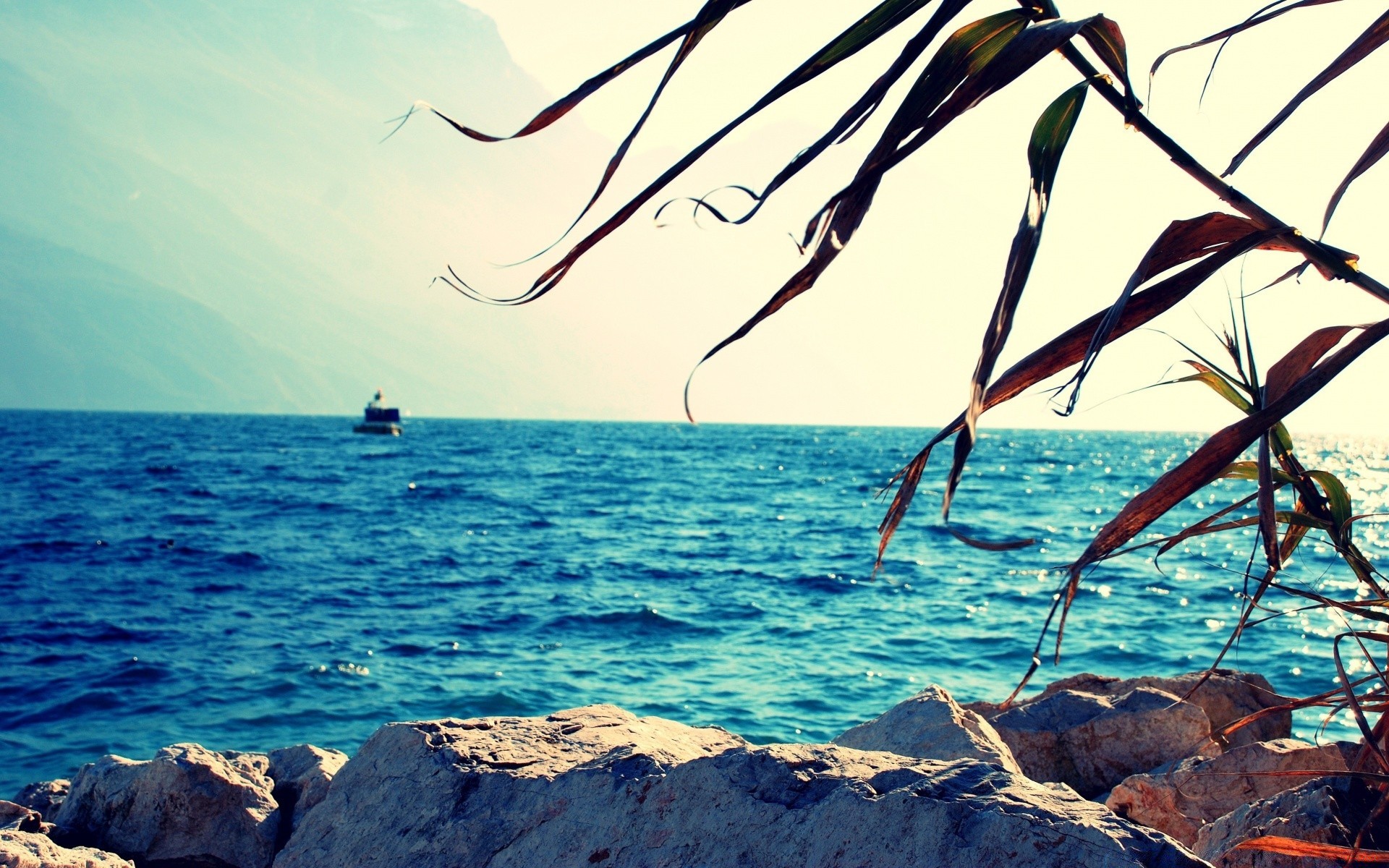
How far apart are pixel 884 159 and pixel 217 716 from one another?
9100 millimetres

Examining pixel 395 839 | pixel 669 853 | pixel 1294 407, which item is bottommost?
pixel 395 839

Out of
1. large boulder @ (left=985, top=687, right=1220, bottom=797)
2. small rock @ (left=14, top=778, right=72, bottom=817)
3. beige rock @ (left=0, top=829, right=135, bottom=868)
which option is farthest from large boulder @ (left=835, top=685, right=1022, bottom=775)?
small rock @ (left=14, top=778, right=72, bottom=817)

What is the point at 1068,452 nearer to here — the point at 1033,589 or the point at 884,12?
the point at 1033,589

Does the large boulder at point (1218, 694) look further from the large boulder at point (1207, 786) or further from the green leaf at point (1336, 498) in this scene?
the green leaf at point (1336, 498)

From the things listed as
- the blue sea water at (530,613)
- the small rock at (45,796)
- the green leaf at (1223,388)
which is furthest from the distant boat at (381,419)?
the green leaf at (1223,388)

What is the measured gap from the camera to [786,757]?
8.34 feet

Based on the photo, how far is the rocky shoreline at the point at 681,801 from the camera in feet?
7.09

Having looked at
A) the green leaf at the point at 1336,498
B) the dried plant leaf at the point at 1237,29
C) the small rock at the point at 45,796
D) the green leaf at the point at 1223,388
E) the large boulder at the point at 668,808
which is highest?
the dried plant leaf at the point at 1237,29

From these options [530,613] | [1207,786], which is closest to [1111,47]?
[1207,786]

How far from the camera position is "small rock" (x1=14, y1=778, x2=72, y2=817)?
486 cm

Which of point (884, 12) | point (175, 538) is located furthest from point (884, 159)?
point (175, 538)

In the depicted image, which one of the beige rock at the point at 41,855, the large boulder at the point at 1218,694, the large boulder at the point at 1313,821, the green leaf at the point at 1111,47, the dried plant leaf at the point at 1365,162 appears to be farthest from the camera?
the large boulder at the point at 1218,694

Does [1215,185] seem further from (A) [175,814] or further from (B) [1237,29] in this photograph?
(A) [175,814]

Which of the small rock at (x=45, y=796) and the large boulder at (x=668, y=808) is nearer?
the large boulder at (x=668, y=808)
